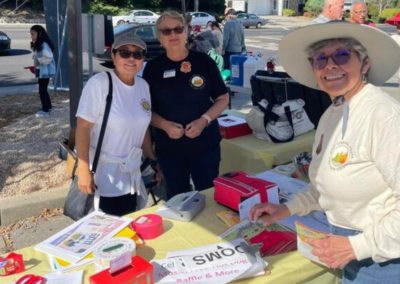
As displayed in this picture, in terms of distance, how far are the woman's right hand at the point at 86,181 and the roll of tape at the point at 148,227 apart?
496 millimetres

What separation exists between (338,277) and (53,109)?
19.7 feet

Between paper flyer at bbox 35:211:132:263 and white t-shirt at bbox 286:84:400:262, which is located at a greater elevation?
white t-shirt at bbox 286:84:400:262

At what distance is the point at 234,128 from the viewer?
3512mm

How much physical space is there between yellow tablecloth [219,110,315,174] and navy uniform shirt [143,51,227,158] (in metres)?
0.69

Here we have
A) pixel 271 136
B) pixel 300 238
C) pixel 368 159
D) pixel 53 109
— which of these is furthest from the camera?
pixel 53 109

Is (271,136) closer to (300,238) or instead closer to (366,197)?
(300,238)

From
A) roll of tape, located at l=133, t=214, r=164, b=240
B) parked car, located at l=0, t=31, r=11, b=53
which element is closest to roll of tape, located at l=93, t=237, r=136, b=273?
roll of tape, located at l=133, t=214, r=164, b=240

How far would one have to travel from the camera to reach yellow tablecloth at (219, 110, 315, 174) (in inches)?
126

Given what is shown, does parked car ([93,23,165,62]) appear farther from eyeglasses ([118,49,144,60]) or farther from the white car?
the white car

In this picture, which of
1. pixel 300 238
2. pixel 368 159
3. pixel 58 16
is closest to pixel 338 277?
pixel 300 238

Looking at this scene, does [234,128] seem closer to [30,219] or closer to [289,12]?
[30,219]

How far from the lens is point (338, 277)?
1.70 m

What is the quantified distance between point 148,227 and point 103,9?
3136 centimetres

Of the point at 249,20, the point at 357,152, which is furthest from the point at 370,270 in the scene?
the point at 249,20
